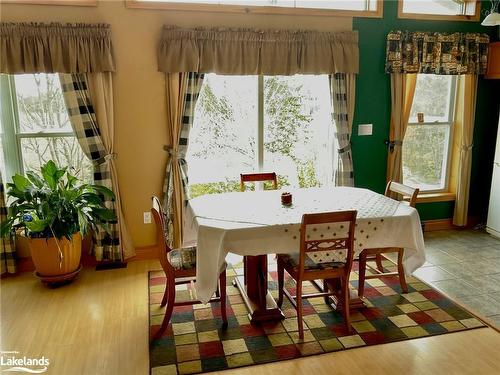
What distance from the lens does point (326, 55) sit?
405 centimetres

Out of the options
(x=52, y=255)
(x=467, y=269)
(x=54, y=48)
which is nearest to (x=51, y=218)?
(x=52, y=255)

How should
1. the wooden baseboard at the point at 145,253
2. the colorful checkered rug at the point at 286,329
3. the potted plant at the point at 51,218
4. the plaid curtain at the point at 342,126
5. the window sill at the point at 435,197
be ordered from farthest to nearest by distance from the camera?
the window sill at the point at 435,197
the plaid curtain at the point at 342,126
the wooden baseboard at the point at 145,253
the potted plant at the point at 51,218
the colorful checkered rug at the point at 286,329

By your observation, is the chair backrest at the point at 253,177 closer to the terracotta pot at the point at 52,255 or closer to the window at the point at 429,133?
the terracotta pot at the point at 52,255

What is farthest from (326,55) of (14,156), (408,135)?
(14,156)

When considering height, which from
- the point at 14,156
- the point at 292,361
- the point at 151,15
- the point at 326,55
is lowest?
the point at 292,361

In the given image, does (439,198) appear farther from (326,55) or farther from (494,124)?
(326,55)

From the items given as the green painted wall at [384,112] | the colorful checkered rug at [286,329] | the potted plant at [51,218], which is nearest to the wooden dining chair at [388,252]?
the colorful checkered rug at [286,329]

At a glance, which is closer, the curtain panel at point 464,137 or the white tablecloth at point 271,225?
the white tablecloth at point 271,225

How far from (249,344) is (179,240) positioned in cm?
163

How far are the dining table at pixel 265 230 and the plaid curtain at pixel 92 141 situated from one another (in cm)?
103

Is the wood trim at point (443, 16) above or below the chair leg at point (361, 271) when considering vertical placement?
above

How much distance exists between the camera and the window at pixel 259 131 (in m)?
4.13

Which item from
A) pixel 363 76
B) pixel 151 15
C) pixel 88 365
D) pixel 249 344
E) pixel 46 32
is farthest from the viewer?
pixel 363 76

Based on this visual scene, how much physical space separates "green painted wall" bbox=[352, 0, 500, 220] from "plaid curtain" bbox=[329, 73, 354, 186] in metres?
0.15
